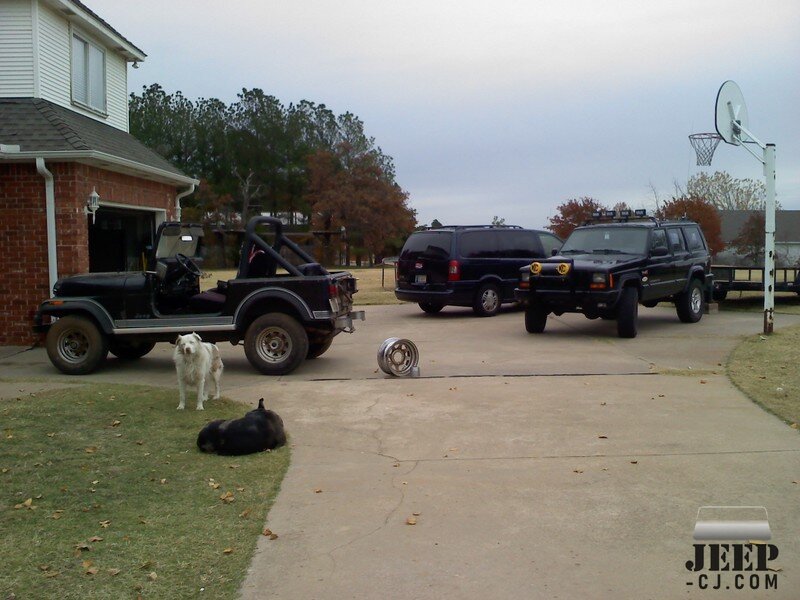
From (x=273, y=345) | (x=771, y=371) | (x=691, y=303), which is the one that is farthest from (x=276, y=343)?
(x=691, y=303)

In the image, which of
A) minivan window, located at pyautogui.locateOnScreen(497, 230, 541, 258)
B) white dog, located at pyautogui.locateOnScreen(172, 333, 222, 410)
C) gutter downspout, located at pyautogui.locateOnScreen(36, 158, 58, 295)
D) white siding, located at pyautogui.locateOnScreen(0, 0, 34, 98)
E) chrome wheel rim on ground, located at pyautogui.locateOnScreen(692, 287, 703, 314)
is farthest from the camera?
minivan window, located at pyautogui.locateOnScreen(497, 230, 541, 258)

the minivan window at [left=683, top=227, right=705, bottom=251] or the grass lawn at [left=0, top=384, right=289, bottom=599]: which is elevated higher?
the minivan window at [left=683, top=227, right=705, bottom=251]

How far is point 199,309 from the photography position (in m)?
11.2

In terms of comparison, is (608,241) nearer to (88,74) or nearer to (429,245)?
(429,245)

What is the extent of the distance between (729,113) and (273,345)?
897cm

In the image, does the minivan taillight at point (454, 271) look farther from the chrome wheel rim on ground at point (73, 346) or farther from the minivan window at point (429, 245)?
the chrome wheel rim on ground at point (73, 346)

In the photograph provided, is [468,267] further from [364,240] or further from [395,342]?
[364,240]

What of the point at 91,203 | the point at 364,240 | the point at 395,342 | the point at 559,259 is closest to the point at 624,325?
the point at 559,259

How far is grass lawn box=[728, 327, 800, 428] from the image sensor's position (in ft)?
28.6

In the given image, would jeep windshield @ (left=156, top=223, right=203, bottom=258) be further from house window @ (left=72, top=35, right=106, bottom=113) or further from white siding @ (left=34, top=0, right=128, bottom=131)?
house window @ (left=72, top=35, right=106, bottom=113)

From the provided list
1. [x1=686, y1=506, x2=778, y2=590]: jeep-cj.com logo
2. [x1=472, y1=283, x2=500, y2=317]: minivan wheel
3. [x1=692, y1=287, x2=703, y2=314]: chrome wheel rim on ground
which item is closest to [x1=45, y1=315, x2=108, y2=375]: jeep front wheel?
[x1=686, y1=506, x2=778, y2=590]: jeep-cj.com logo

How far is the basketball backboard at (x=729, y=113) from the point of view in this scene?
14062mm

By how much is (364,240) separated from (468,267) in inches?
1604

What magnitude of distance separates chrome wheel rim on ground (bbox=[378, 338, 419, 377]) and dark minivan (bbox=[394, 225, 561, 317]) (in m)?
7.05
